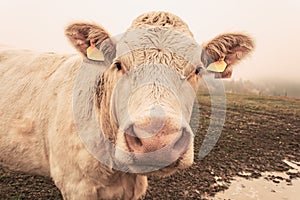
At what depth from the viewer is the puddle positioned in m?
6.12

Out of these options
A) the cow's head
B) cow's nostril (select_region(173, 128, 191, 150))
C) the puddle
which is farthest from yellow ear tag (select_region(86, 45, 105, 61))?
the puddle

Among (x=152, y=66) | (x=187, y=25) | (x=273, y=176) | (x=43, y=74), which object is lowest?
(x=273, y=176)

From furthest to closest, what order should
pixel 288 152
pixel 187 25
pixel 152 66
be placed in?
pixel 288 152 → pixel 187 25 → pixel 152 66

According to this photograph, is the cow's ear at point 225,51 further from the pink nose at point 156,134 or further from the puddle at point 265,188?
the puddle at point 265,188

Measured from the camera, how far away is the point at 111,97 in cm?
292

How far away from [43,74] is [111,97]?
6.76ft

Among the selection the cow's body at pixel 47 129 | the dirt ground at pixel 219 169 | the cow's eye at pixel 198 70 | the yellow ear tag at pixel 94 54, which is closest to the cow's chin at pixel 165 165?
the cow's eye at pixel 198 70

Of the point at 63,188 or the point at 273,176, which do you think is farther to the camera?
the point at 273,176

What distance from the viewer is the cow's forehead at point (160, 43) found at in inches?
107

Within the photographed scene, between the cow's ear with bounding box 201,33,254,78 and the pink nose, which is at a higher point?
the cow's ear with bounding box 201,33,254,78

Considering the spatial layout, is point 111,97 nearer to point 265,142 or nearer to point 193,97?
point 193,97

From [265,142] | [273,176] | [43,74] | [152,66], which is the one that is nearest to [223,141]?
[265,142]

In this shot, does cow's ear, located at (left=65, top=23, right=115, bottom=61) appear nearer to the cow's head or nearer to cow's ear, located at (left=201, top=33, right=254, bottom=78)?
the cow's head

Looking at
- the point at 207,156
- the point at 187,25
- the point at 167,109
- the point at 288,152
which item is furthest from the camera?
the point at 288,152
